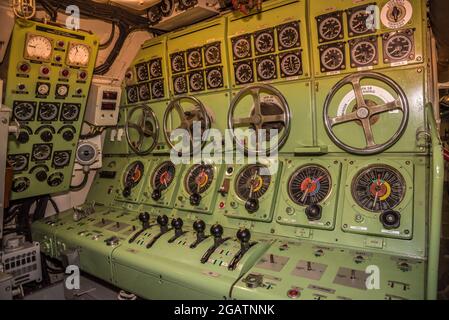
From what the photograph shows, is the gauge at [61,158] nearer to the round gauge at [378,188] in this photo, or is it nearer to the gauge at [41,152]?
the gauge at [41,152]

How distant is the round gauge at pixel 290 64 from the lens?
254 centimetres

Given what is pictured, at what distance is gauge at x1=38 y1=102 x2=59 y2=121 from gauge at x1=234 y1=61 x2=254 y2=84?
180 centimetres

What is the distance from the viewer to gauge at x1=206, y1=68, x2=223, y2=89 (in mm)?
2957

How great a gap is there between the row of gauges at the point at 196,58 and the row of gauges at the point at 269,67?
25 cm

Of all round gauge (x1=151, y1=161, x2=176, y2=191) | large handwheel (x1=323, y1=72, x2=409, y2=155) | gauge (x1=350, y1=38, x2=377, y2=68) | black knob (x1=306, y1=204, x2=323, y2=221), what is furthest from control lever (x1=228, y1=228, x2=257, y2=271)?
gauge (x1=350, y1=38, x2=377, y2=68)

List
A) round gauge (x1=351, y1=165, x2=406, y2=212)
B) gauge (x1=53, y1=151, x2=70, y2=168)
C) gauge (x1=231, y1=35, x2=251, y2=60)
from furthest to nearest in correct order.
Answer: gauge (x1=53, y1=151, x2=70, y2=168) → gauge (x1=231, y1=35, x2=251, y2=60) → round gauge (x1=351, y1=165, x2=406, y2=212)

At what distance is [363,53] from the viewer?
2.28 metres

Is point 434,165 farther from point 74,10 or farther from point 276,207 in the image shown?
point 74,10

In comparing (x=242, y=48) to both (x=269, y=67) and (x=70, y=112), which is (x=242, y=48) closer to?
Result: (x=269, y=67)

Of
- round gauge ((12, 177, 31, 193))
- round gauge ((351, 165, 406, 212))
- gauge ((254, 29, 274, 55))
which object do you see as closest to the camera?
round gauge ((351, 165, 406, 212))

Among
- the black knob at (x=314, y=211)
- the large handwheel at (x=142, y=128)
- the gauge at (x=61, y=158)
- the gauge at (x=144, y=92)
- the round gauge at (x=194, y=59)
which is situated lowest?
the black knob at (x=314, y=211)

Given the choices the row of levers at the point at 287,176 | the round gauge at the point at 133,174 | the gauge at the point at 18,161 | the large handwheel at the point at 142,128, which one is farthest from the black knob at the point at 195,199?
the gauge at the point at 18,161

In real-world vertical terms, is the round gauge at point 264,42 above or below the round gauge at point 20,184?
above

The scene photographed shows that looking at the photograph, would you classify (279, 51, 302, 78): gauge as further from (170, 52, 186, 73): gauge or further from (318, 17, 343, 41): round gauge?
(170, 52, 186, 73): gauge
